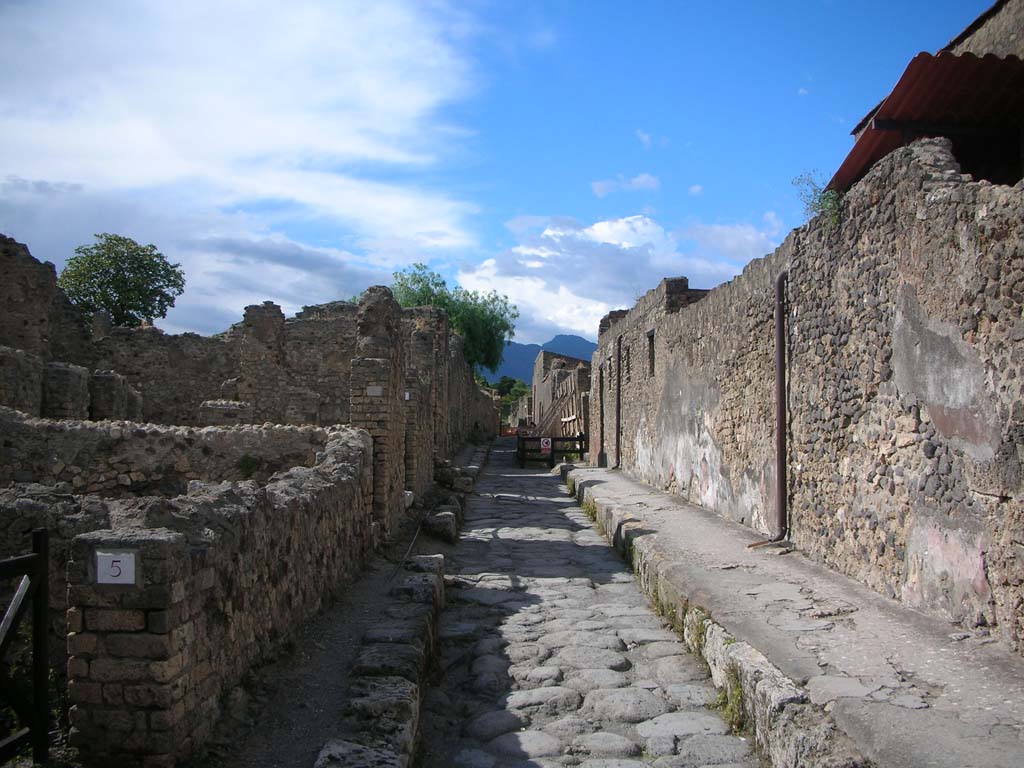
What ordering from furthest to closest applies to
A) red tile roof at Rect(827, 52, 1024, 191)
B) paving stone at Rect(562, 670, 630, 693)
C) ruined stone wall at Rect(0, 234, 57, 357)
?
ruined stone wall at Rect(0, 234, 57, 357)
red tile roof at Rect(827, 52, 1024, 191)
paving stone at Rect(562, 670, 630, 693)

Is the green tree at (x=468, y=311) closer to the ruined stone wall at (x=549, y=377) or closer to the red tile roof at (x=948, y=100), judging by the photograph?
the ruined stone wall at (x=549, y=377)

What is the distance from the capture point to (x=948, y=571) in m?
4.82

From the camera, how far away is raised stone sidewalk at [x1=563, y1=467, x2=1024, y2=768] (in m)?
3.23

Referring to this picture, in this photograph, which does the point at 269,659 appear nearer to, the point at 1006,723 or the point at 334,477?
→ the point at 334,477

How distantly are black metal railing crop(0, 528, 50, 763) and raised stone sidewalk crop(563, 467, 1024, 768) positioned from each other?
293 cm

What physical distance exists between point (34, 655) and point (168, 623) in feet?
1.53

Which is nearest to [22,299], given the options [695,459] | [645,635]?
[695,459]

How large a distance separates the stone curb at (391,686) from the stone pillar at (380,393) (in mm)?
2511

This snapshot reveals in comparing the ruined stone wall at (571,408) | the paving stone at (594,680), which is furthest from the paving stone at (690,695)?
the ruined stone wall at (571,408)

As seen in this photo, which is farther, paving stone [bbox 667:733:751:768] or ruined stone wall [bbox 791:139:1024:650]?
ruined stone wall [bbox 791:139:1024:650]

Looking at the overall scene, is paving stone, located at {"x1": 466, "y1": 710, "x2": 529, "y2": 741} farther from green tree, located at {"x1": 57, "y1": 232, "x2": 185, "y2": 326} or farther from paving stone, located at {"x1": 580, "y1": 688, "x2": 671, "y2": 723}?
green tree, located at {"x1": 57, "y1": 232, "x2": 185, "y2": 326}

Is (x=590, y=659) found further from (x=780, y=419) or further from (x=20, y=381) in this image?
(x=20, y=381)

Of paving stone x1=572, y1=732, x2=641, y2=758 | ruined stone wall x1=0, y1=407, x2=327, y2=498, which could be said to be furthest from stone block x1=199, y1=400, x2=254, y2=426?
paving stone x1=572, y1=732, x2=641, y2=758

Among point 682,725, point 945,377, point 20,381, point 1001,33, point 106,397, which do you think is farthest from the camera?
point 106,397
